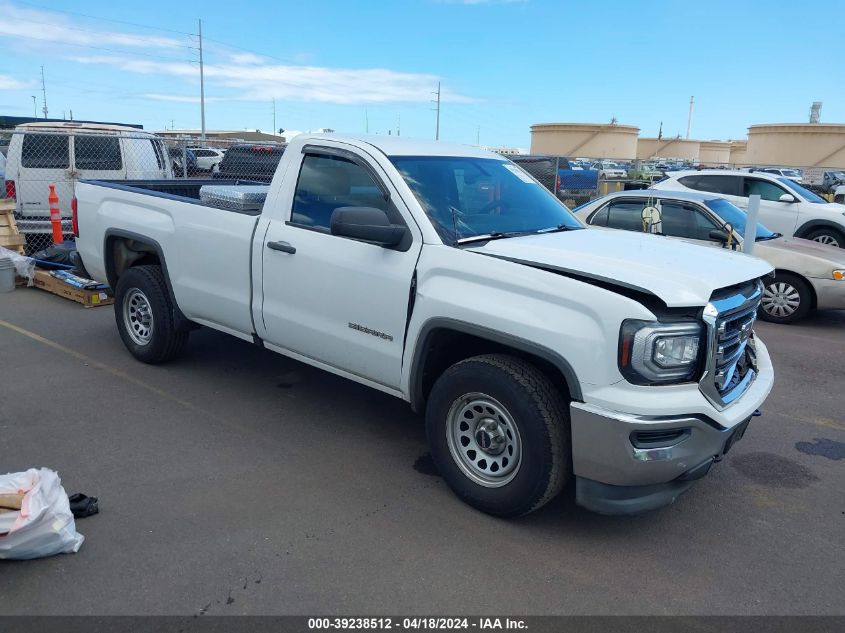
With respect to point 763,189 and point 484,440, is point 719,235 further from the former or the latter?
point 484,440

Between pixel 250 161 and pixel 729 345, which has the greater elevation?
pixel 250 161

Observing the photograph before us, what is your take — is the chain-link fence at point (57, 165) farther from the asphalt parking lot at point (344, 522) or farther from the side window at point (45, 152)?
the asphalt parking lot at point (344, 522)

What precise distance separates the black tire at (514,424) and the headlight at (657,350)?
1.54 ft

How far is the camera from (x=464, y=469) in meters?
3.86

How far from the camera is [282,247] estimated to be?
4609 millimetres

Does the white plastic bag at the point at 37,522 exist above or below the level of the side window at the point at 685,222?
below

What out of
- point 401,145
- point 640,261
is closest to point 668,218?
point 401,145

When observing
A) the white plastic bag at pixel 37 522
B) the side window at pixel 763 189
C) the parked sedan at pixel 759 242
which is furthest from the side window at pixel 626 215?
the white plastic bag at pixel 37 522

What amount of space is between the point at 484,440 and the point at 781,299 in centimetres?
654

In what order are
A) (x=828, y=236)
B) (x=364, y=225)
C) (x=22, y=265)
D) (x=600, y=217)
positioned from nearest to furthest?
1. (x=364, y=225)
2. (x=22, y=265)
3. (x=600, y=217)
4. (x=828, y=236)

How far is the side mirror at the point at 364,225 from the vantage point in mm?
3832

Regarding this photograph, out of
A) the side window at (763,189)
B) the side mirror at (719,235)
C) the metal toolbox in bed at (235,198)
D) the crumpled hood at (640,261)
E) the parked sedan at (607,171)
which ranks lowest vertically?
the side mirror at (719,235)

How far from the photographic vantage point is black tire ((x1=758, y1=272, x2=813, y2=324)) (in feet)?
27.9
